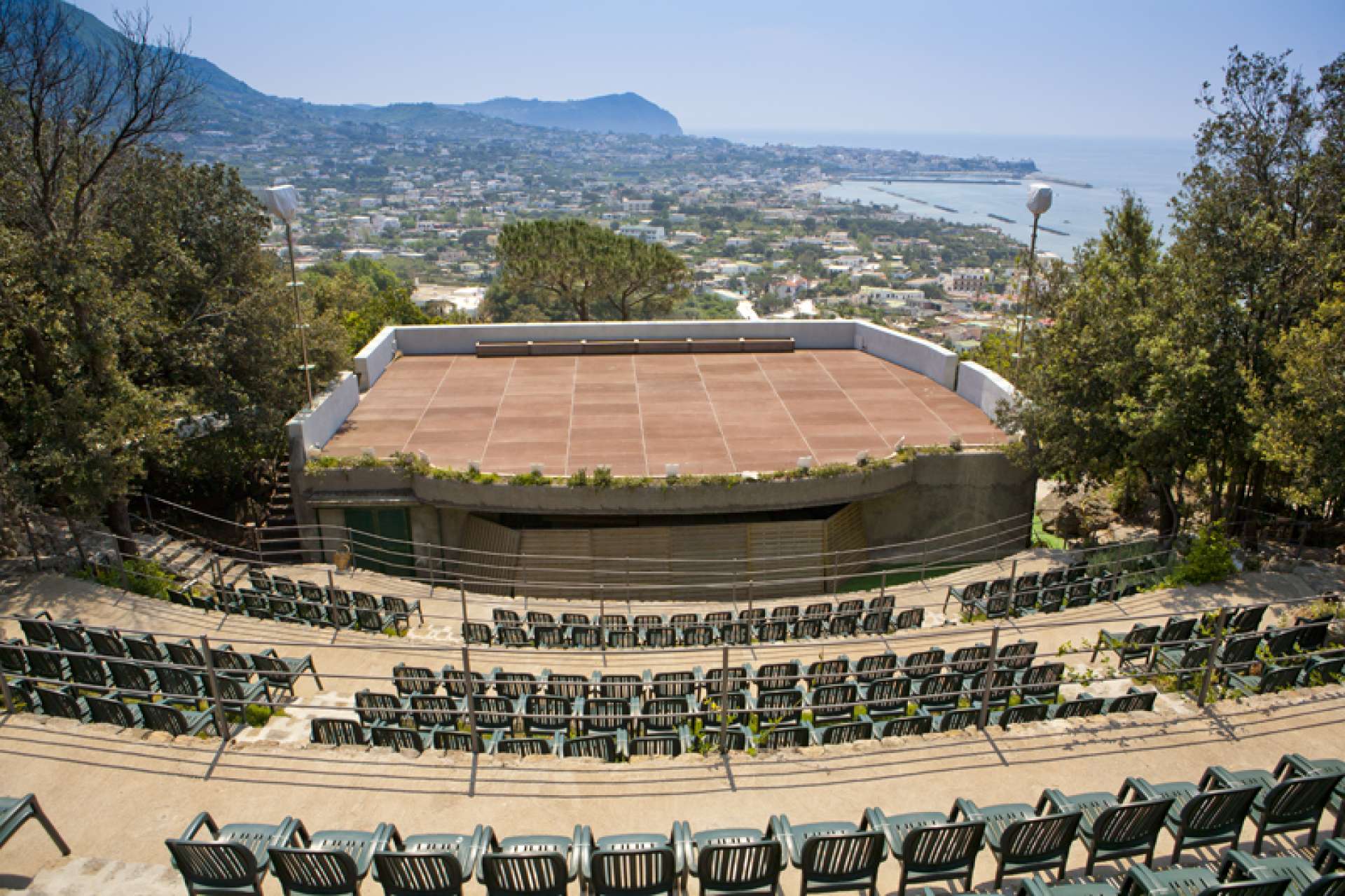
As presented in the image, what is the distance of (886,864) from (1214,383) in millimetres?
10489

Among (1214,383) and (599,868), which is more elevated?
(1214,383)

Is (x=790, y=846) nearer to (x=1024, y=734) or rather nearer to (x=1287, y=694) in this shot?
(x=1024, y=734)

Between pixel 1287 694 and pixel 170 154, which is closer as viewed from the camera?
pixel 1287 694

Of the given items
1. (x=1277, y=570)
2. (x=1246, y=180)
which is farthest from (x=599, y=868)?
(x=1246, y=180)

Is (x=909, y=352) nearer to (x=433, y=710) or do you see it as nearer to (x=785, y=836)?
(x=433, y=710)

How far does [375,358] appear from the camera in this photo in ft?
71.4

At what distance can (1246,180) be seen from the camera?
14.0 metres

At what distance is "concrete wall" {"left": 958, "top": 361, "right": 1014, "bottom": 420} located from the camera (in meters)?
18.6

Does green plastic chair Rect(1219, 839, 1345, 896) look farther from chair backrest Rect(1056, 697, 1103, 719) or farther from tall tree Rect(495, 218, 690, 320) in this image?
tall tree Rect(495, 218, 690, 320)

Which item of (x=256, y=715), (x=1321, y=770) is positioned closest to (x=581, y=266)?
(x=256, y=715)

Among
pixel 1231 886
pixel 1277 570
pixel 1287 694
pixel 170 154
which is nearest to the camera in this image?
pixel 1231 886

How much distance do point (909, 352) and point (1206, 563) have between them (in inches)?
459

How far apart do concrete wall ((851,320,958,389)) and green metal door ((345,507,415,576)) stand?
13.7 metres

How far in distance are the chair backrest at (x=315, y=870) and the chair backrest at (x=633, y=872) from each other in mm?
1581
